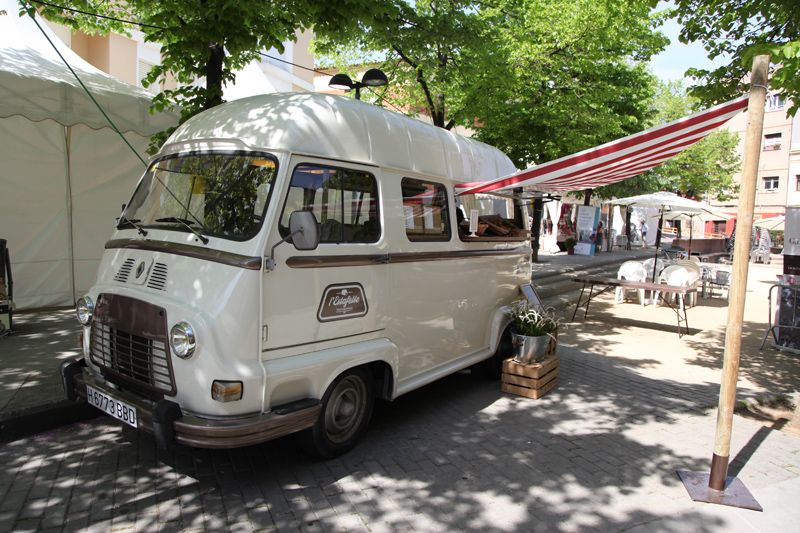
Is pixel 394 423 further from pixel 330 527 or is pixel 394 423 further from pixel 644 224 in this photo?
pixel 644 224

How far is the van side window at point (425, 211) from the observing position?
468cm

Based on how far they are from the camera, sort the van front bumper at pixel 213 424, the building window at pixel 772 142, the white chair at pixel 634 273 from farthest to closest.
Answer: the building window at pixel 772 142
the white chair at pixel 634 273
the van front bumper at pixel 213 424

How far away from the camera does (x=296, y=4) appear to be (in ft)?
19.3

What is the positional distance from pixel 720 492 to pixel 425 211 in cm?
322

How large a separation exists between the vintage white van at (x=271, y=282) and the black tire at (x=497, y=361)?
4.98ft

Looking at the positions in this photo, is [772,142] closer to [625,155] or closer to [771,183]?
[771,183]

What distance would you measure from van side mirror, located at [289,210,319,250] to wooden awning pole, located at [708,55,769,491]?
2.91m

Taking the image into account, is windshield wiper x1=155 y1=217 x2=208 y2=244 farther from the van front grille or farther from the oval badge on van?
the oval badge on van

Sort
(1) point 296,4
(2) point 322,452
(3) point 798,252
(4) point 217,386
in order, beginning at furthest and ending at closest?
(3) point 798,252 → (1) point 296,4 → (2) point 322,452 → (4) point 217,386

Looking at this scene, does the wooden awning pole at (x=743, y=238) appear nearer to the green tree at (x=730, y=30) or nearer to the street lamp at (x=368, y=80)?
the green tree at (x=730, y=30)

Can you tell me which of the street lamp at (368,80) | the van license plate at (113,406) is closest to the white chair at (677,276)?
the street lamp at (368,80)

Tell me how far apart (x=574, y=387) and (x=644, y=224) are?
121ft

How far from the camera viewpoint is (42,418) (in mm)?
4445

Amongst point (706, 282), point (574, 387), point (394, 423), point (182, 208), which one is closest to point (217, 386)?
point (182, 208)
